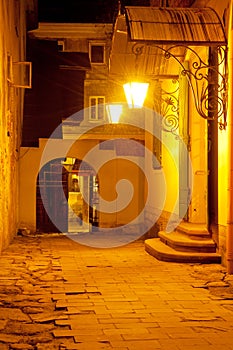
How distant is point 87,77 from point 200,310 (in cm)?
1601

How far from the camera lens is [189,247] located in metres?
10.7

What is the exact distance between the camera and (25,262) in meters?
10.9

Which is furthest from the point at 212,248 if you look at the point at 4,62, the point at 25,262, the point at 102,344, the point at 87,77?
the point at 87,77

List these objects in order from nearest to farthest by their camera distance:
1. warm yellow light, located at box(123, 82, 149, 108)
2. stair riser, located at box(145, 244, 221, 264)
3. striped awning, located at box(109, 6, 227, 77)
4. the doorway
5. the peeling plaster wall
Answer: striped awning, located at box(109, 6, 227, 77) → stair riser, located at box(145, 244, 221, 264) → warm yellow light, located at box(123, 82, 149, 108) → the peeling plaster wall → the doorway

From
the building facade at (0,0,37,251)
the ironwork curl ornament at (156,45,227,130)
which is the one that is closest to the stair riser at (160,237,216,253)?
the ironwork curl ornament at (156,45,227,130)

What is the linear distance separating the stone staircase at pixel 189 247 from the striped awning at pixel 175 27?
3.80m

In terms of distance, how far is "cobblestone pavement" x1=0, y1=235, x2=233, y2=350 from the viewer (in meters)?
5.42

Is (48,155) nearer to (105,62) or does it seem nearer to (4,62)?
(105,62)

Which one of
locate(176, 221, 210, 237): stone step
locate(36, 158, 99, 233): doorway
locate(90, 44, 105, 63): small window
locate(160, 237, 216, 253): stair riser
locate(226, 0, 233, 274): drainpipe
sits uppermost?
locate(90, 44, 105, 63): small window

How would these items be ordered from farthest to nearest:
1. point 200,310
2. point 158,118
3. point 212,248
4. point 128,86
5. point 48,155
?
point 48,155 < point 158,118 < point 128,86 < point 212,248 < point 200,310

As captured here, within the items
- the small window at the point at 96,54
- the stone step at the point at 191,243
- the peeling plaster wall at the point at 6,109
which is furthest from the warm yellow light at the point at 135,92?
the small window at the point at 96,54

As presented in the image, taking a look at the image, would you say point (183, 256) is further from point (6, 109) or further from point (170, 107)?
point (6, 109)

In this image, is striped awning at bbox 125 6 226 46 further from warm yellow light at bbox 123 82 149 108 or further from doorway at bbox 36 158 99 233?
doorway at bbox 36 158 99 233

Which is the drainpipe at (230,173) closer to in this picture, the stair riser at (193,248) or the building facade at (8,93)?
the stair riser at (193,248)
